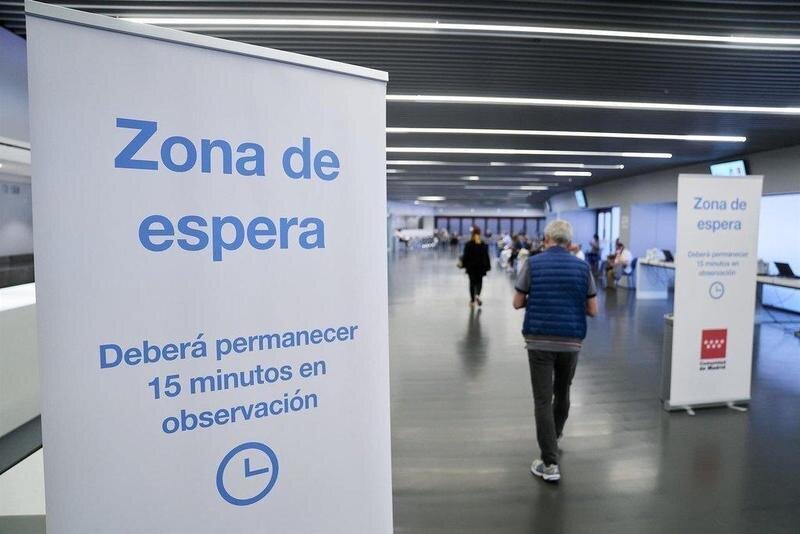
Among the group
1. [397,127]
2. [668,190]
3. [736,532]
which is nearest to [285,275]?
[736,532]

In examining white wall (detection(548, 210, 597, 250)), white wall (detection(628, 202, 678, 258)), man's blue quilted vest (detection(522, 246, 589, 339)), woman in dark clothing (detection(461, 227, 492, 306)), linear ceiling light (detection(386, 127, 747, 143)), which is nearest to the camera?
man's blue quilted vest (detection(522, 246, 589, 339))

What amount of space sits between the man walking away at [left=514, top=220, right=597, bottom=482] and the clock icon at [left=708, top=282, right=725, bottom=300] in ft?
7.26

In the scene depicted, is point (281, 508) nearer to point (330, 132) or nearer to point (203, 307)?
point (203, 307)

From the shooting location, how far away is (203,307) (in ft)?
4.14

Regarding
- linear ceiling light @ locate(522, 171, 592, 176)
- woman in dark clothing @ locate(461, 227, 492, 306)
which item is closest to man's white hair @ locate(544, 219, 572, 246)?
woman in dark clothing @ locate(461, 227, 492, 306)

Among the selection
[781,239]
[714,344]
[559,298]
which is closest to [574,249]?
[714,344]

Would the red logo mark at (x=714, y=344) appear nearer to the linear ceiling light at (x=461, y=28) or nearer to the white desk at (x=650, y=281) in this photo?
the linear ceiling light at (x=461, y=28)

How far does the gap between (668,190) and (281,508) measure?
1635cm

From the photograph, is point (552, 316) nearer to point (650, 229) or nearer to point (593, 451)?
point (593, 451)

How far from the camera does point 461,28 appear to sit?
4.31m

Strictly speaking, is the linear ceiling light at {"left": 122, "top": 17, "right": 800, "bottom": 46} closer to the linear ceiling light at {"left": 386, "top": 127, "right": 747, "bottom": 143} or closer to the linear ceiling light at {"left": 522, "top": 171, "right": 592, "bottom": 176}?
the linear ceiling light at {"left": 386, "top": 127, "right": 747, "bottom": 143}

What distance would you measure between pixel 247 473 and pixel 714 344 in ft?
16.9

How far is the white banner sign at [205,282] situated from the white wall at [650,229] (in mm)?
17630

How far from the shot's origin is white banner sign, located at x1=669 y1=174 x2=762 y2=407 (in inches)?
192
